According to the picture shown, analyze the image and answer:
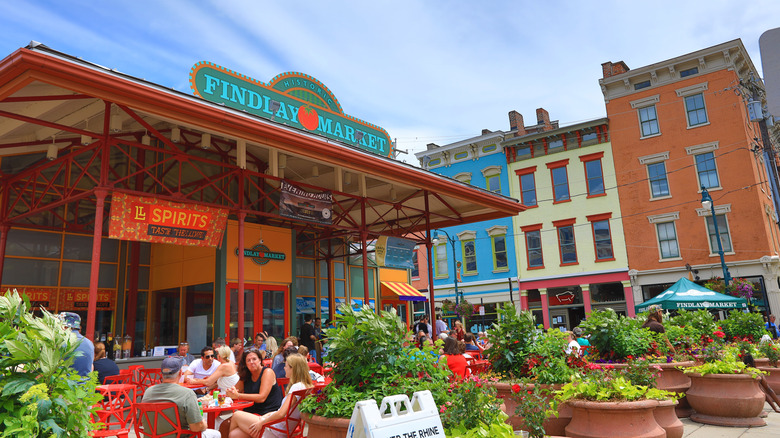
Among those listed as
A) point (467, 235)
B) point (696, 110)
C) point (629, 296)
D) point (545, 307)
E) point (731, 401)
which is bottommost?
point (731, 401)

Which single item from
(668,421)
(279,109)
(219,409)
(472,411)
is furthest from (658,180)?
(472,411)

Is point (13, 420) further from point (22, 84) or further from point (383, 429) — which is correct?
point (22, 84)

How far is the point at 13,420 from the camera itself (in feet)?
9.55

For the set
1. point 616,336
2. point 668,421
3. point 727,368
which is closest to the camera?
point 668,421

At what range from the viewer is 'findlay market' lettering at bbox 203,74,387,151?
46.1 ft

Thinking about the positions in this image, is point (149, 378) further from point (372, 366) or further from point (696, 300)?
point (696, 300)

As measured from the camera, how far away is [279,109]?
15555 mm

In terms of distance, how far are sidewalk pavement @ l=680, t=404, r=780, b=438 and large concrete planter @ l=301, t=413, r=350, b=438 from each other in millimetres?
5233

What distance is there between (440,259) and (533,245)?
6995mm

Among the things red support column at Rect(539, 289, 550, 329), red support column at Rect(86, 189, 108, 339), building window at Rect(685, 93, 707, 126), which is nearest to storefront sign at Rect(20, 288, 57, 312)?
red support column at Rect(86, 189, 108, 339)

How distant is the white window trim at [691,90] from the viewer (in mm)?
28203

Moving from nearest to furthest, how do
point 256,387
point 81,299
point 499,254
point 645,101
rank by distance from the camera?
point 256,387 → point 81,299 → point 645,101 → point 499,254

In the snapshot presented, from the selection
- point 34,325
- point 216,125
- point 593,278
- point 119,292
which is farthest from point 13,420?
point 593,278

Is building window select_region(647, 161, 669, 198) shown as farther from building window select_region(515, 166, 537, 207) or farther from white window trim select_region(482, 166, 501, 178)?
white window trim select_region(482, 166, 501, 178)
